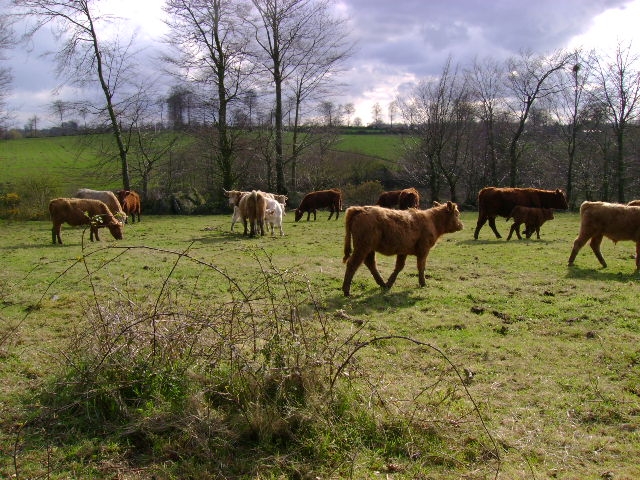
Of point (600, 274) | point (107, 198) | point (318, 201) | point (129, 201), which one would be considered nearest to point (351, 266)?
point (600, 274)

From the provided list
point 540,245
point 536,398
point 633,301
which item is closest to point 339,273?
point 633,301

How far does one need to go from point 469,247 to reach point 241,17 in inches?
923

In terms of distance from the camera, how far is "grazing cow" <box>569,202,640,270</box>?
1145cm

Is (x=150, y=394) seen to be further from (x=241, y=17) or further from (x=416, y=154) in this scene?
(x=416, y=154)

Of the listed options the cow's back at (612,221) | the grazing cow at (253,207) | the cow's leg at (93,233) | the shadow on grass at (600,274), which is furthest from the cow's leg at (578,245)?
the cow's leg at (93,233)

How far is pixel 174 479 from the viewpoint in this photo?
133 inches

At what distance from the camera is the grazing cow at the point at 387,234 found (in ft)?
29.3

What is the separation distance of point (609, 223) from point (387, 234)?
621 cm

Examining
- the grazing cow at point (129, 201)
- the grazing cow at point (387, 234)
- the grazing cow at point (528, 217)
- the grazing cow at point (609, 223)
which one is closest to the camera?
the grazing cow at point (387, 234)

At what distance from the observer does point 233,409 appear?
→ 4164 millimetres

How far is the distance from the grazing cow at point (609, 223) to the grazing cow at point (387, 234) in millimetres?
3883

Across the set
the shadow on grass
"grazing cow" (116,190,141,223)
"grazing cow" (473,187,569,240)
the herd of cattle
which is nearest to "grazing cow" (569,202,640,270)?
the herd of cattle

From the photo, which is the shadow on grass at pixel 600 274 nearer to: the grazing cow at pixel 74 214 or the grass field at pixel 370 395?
the grass field at pixel 370 395

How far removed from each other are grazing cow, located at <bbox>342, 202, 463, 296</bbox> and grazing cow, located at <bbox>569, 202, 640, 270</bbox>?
3.88 metres
